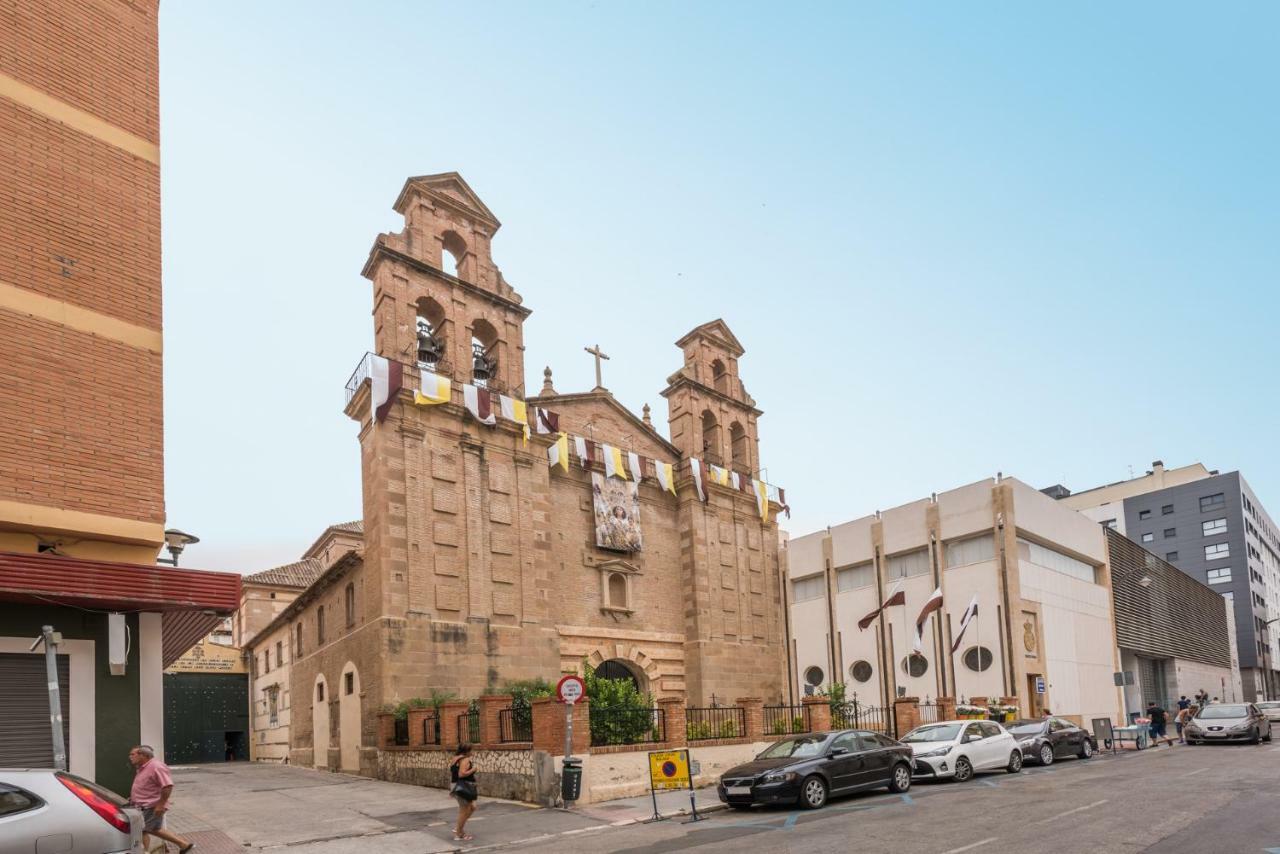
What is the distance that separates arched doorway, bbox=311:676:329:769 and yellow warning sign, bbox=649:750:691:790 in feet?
62.0

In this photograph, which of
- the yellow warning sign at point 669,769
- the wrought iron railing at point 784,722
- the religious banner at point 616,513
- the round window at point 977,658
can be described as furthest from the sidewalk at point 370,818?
the round window at point 977,658

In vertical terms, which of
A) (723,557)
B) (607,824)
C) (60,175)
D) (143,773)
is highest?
(60,175)

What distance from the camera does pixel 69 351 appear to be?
14156 mm

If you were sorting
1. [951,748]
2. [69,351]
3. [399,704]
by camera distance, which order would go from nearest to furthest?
1. [69,351]
2. [951,748]
3. [399,704]

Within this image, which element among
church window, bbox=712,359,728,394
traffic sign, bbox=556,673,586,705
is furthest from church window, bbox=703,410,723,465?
traffic sign, bbox=556,673,586,705

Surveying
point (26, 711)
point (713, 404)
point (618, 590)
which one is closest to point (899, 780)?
point (26, 711)

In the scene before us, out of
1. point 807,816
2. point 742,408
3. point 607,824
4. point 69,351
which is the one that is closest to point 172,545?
point 69,351

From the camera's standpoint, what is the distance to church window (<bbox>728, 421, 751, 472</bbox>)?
40.1 m

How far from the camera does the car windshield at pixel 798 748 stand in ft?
61.1

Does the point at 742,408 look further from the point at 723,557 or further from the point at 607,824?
the point at 607,824

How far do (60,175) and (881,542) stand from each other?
3800 cm

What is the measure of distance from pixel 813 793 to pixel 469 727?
8627 millimetres

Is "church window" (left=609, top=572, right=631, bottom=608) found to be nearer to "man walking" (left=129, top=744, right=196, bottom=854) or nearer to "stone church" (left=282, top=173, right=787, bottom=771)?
"stone church" (left=282, top=173, right=787, bottom=771)

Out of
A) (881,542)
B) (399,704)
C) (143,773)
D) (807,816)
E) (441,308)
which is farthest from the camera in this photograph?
(881,542)
